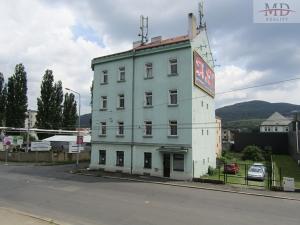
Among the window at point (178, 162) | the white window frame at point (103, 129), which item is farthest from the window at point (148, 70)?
the window at point (178, 162)

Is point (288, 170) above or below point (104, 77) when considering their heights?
below

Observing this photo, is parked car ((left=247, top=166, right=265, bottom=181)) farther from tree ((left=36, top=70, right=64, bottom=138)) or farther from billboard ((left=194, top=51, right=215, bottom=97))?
tree ((left=36, top=70, right=64, bottom=138))

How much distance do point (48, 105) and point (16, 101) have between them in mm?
6442

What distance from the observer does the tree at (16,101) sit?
67.8 m

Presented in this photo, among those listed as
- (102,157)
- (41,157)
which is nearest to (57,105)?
(41,157)

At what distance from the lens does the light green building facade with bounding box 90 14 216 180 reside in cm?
3347

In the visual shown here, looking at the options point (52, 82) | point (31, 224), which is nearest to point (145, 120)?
point (31, 224)

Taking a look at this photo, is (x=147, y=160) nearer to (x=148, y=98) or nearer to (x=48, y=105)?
(x=148, y=98)

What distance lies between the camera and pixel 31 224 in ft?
43.0

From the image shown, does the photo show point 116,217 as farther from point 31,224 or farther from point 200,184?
point 200,184

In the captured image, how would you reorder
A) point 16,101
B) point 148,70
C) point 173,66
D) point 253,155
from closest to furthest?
point 173,66 < point 148,70 < point 253,155 < point 16,101

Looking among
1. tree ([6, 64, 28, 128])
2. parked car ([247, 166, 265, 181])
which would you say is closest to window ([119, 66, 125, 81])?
parked car ([247, 166, 265, 181])

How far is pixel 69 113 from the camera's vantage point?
80875 mm

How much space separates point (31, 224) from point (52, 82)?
203 feet
